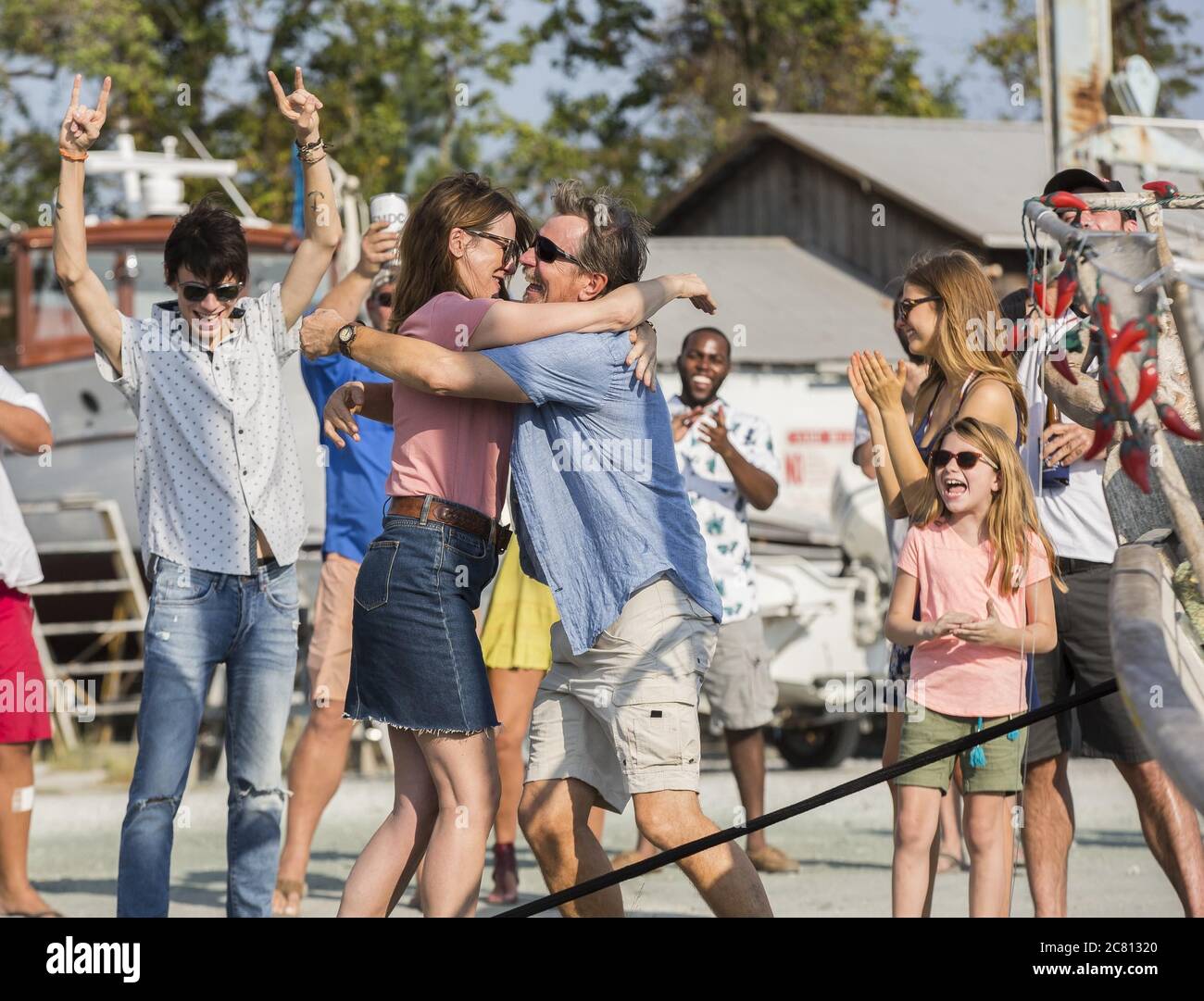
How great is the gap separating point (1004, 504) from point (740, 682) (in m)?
2.65

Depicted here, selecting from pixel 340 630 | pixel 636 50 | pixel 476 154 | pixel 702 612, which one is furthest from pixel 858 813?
pixel 636 50

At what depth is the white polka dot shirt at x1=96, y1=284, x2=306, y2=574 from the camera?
4797 millimetres

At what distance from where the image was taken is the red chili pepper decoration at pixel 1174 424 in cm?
321

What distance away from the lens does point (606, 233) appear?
13.9 feet

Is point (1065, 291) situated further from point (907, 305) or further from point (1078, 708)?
point (1078, 708)

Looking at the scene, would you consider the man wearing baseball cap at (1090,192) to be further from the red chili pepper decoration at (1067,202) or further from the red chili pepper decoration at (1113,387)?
the red chili pepper decoration at (1113,387)

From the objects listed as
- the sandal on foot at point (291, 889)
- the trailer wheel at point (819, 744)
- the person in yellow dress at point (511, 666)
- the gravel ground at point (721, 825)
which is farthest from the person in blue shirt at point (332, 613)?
the trailer wheel at point (819, 744)

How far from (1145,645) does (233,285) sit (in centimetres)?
286

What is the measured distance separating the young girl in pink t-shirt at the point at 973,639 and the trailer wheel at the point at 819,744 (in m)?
5.88

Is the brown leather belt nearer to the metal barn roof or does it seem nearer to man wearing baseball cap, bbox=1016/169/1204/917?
man wearing baseball cap, bbox=1016/169/1204/917

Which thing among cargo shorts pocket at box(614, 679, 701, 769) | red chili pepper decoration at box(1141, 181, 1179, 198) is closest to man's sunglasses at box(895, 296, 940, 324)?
red chili pepper decoration at box(1141, 181, 1179, 198)

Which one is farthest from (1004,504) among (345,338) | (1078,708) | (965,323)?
(345,338)

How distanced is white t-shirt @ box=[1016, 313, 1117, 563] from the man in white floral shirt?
187 centimetres
